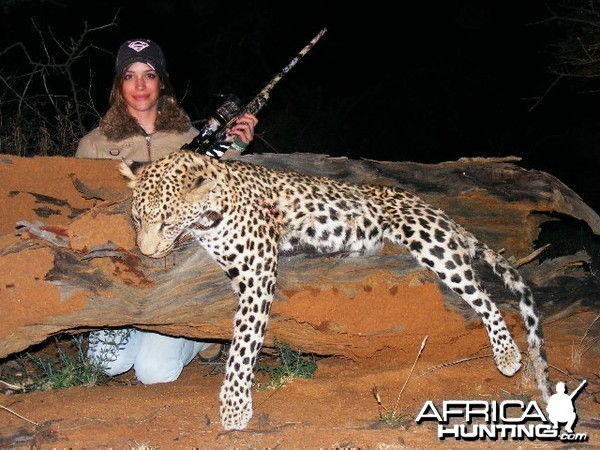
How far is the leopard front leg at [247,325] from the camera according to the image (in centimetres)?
445

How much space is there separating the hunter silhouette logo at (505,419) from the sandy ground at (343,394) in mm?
65

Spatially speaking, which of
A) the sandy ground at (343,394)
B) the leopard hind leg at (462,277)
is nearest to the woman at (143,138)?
the sandy ground at (343,394)

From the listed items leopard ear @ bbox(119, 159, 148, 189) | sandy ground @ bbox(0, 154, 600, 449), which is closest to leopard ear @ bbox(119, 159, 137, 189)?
leopard ear @ bbox(119, 159, 148, 189)

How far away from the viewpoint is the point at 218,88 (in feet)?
50.7

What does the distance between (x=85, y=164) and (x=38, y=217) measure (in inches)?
23.7

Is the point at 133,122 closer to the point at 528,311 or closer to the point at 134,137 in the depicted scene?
the point at 134,137

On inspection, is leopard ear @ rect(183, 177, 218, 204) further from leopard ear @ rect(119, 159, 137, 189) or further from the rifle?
the rifle

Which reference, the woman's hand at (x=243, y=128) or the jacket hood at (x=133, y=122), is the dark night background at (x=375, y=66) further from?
the woman's hand at (x=243, y=128)

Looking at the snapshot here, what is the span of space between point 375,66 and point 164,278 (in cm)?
1273

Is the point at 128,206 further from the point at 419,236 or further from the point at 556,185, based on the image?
the point at 556,185

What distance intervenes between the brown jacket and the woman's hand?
22.2 inches

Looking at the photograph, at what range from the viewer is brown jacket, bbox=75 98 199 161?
586 cm

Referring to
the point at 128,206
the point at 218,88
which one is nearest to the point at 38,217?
the point at 128,206

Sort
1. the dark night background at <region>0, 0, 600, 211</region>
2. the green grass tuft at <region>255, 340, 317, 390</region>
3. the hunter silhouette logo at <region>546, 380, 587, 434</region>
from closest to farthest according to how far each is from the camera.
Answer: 1. the hunter silhouette logo at <region>546, 380, 587, 434</region>
2. the green grass tuft at <region>255, 340, 317, 390</region>
3. the dark night background at <region>0, 0, 600, 211</region>
